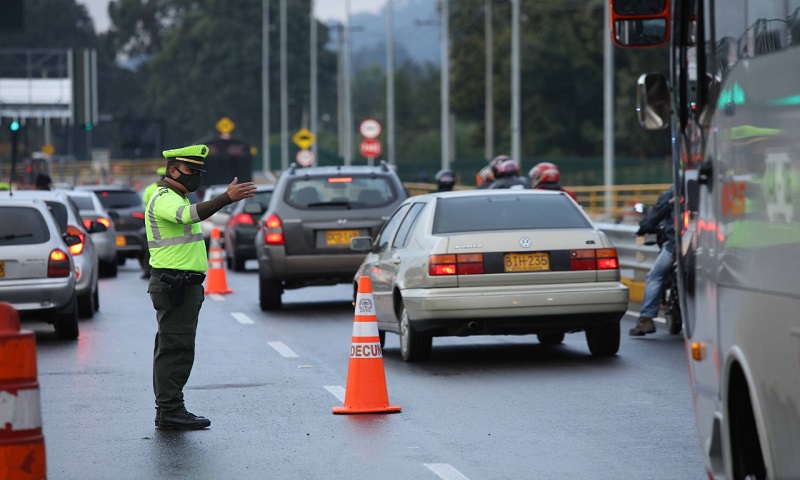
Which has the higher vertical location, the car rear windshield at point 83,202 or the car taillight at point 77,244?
the car rear windshield at point 83,202

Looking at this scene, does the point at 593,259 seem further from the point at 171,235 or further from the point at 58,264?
the point at 58,264

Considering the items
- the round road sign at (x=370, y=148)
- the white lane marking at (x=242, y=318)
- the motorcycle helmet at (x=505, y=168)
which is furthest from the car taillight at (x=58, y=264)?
the round road sign at (x=370, y=148)

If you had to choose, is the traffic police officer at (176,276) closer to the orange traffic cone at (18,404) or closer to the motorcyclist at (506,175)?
the orange traffic cone at (18,404)

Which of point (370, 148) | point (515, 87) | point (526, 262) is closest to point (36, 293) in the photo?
point (526, 262)

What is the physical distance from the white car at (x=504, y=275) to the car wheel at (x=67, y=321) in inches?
156

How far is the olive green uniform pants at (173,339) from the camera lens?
1030 cm

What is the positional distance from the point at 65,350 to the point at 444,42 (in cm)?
4201

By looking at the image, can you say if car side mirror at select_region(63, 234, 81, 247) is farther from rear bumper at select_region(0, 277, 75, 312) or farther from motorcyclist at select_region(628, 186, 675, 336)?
motorcyclist at select_region(628, 186, 675, 336)

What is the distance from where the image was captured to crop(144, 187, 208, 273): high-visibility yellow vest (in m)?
10.3

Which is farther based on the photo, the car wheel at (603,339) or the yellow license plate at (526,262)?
the car wheel at (603,339)

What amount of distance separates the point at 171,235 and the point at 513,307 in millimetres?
3570

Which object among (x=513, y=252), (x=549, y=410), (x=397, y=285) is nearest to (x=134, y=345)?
(x=397, y=285)

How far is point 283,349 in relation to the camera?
1538 centimetres

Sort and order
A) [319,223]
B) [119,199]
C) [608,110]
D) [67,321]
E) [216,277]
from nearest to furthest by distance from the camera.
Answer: [67,321] < [319,223] < [216,277] < [119,199] < [608,110]
